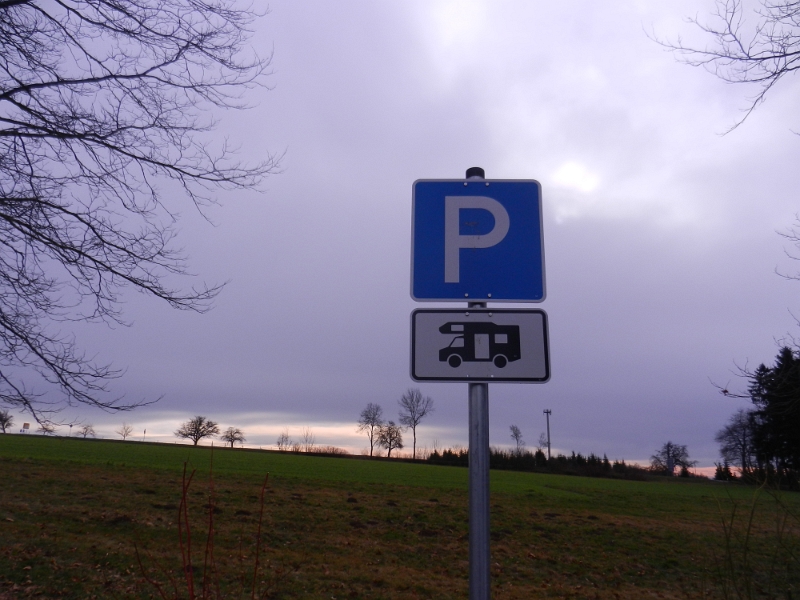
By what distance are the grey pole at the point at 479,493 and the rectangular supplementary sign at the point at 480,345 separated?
0.10 m

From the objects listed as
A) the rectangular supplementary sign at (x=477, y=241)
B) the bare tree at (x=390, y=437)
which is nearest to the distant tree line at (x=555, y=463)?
the bare tree at (x=390, y=437)

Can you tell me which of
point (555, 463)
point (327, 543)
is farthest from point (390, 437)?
point (327, 543)

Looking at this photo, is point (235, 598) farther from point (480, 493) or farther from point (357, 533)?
point (480, 493)

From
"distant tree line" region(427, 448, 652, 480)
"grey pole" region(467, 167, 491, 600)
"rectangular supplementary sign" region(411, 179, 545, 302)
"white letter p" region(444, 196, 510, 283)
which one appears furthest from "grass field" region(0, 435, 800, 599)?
"distant tree line" region(427, 448, 652, 480)

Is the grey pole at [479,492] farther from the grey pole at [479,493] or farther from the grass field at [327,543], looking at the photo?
the grass field at [327,543]

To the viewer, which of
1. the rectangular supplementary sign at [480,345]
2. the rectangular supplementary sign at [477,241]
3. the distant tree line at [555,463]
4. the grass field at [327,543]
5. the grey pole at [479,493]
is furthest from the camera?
the distant tree line at [555,463]

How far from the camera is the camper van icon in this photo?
107 inches

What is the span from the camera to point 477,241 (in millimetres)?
3066

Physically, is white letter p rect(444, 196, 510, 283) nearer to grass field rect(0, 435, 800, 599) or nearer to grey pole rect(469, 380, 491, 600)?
grey pole rect(469, 380, 491, 600)

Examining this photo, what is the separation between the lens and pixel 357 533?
17625 millimetres

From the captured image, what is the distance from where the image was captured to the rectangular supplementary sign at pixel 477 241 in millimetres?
2959

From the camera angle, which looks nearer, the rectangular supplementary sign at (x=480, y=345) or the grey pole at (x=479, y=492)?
the grey pole at (x=479, y=492)

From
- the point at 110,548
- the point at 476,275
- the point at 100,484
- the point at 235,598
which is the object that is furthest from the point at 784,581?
the point at 100,484

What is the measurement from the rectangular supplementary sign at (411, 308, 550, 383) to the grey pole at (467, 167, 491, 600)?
0.10 meters
